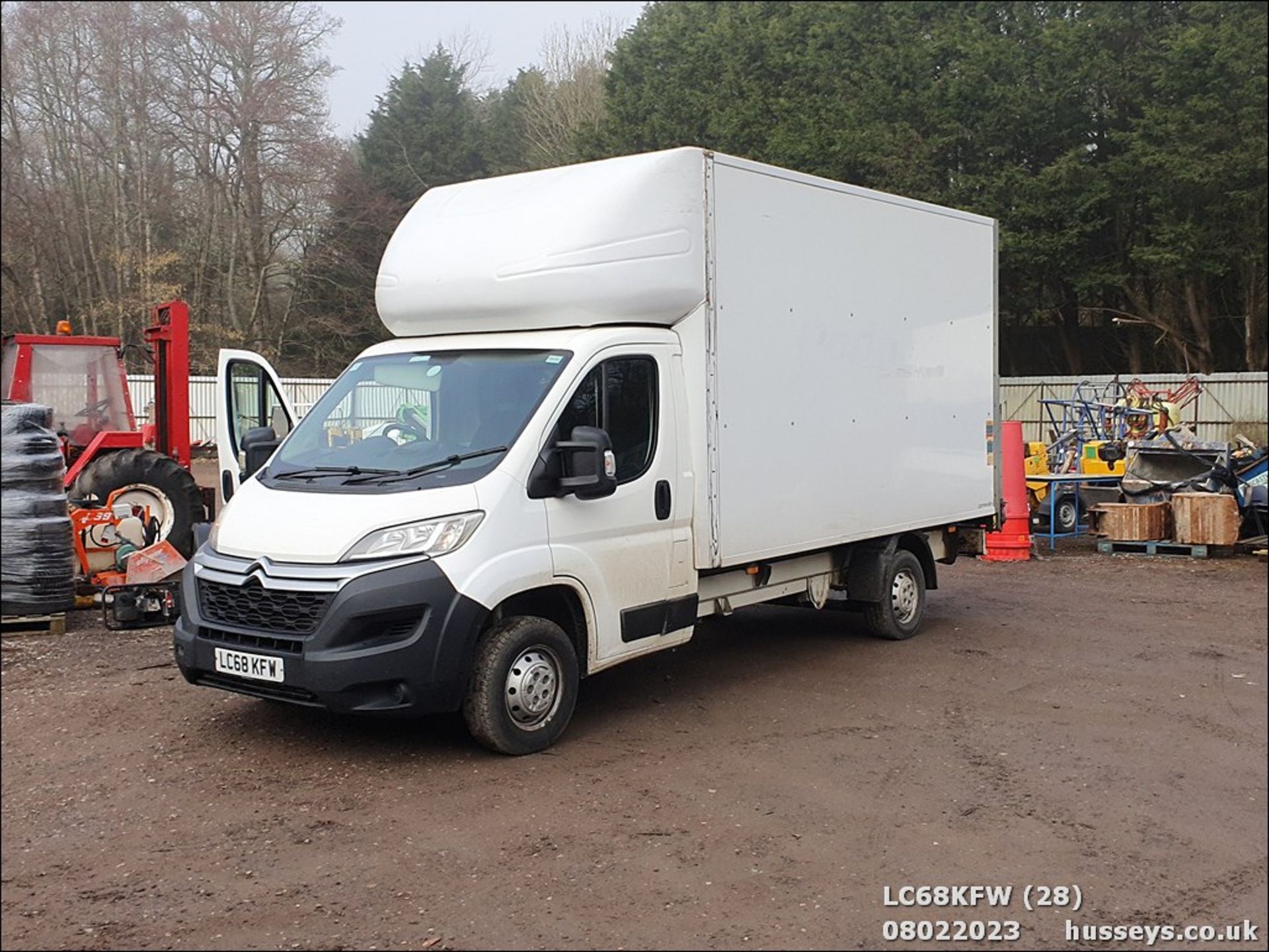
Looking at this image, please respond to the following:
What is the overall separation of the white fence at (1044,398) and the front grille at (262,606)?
11.2 meters

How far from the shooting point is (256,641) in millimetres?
6145

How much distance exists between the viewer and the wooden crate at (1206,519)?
45.6 ft

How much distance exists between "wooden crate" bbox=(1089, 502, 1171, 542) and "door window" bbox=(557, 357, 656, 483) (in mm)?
9672

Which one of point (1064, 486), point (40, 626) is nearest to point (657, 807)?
point (40, 626)

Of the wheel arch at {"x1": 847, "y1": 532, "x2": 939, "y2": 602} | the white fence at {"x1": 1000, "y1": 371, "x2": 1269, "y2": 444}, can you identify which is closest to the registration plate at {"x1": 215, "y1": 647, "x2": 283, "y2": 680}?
the wheel arch at {"x1": 847, "y1": 532, "x2": 939, "y2": 602}

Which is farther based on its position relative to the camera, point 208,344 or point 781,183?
point 208,344

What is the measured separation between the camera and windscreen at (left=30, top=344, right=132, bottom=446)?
500 inches

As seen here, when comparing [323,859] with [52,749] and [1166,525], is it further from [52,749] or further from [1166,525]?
[1166,525]

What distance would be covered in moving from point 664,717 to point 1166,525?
9.74m

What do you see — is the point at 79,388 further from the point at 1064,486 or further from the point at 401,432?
the point at 1064,486

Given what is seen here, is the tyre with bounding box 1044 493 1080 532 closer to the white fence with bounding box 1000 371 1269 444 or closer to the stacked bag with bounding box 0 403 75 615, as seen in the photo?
the white fence with bounding box 1000 371 1269 444

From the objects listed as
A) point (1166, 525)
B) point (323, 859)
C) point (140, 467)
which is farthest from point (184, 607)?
point (1166, 525)

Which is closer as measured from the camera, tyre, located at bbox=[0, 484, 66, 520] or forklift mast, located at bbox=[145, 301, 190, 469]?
tyre, located at bbox=[0, 484, 66, 520]

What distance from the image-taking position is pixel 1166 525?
1479cm
